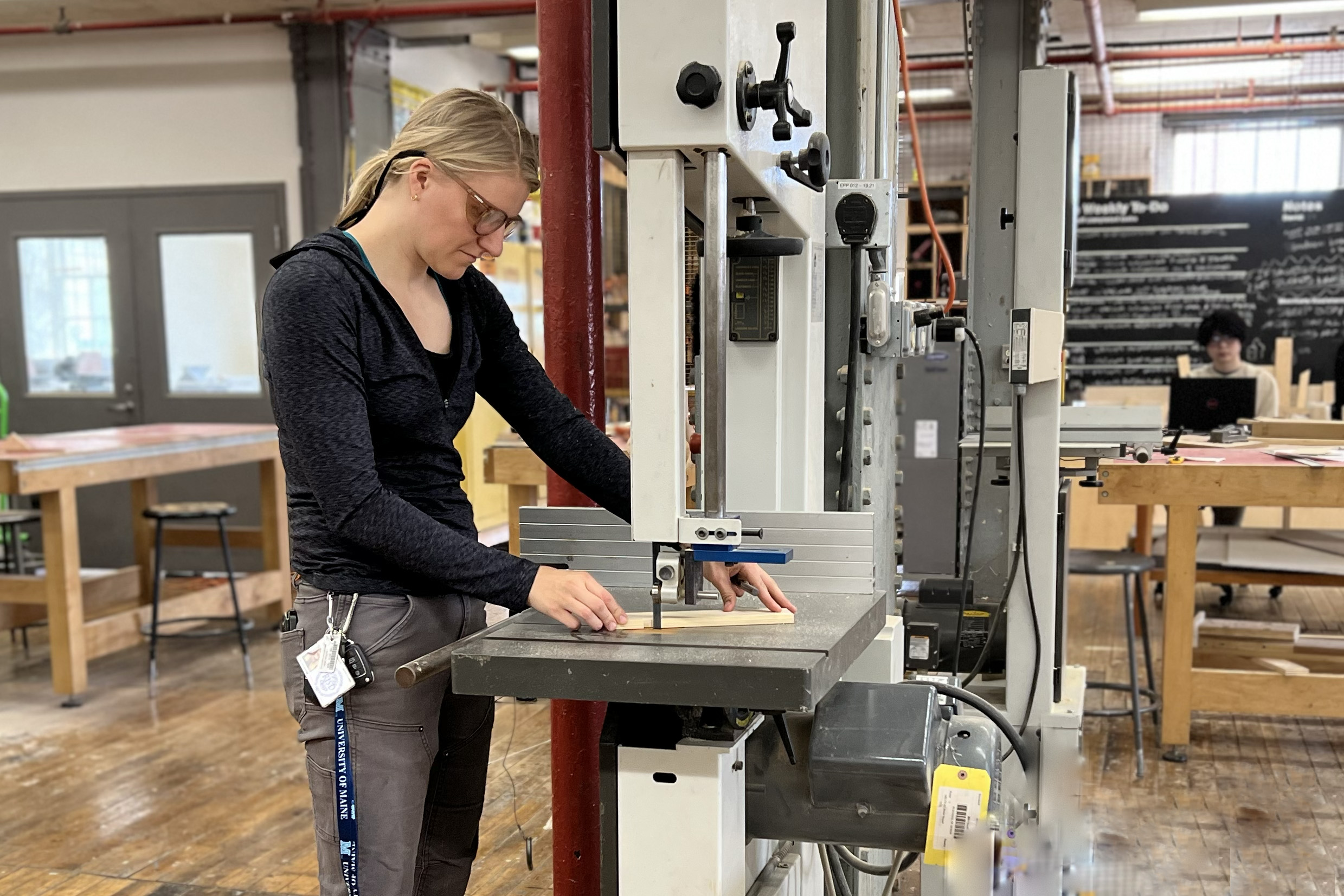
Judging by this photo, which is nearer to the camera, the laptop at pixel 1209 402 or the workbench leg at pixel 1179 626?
the workbench leg at pixel 1179 626

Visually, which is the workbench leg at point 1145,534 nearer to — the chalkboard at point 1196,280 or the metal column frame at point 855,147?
the metal column frame at point 855,147

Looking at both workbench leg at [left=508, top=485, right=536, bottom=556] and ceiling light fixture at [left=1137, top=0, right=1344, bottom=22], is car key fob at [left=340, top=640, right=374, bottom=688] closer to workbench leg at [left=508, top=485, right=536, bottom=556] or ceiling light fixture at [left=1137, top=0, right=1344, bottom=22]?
workbench leg at [left=508, top=485, right=536, bottom=556]

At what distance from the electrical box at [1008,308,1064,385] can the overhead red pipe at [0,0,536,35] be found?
13.1 feet

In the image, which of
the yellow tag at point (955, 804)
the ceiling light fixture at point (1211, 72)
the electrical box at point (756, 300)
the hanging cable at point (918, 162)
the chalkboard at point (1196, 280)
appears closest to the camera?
the yellow tag at point (955, 804)

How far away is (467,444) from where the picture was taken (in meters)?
5.76

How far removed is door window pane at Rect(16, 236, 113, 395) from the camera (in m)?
6.20

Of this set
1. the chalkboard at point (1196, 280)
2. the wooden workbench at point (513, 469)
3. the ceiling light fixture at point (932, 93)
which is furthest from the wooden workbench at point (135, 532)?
the ceiling light fixture at point (932, 93)

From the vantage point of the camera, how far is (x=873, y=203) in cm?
178

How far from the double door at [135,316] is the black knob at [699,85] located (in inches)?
204

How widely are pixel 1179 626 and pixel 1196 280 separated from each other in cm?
445

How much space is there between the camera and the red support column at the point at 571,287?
2.12m

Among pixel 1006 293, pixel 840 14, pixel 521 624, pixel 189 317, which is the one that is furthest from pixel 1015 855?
pixel 189 317

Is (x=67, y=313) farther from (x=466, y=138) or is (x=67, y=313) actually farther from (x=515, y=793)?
(x=466, y=138)

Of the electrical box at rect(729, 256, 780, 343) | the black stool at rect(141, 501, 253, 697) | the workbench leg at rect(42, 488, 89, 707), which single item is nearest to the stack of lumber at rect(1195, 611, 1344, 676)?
the electrical box at rect(729, 256, 780, 343)
